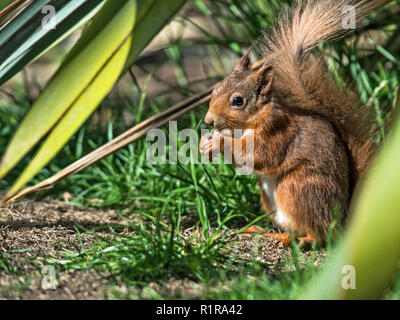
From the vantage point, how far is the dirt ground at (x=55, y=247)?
1.87m

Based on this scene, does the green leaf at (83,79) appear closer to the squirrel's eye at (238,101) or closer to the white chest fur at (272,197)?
the squirrel's eye at (238,101)

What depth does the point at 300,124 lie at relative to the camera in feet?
7.84

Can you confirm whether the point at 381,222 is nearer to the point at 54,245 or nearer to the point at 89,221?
the point at 54,245

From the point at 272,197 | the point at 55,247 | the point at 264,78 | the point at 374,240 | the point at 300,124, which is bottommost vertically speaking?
the point at 374,240

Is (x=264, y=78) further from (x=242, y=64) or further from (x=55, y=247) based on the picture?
(x=55, y=247)

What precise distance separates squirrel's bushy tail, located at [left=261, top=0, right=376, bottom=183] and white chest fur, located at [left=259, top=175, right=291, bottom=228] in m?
0.33

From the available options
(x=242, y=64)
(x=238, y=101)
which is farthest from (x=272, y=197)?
(x=242, y=64)

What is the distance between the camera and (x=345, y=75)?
3.25 metres

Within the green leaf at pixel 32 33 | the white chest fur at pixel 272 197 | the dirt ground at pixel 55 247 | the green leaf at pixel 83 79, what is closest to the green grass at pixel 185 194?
the dirt ground at pixel 55 247

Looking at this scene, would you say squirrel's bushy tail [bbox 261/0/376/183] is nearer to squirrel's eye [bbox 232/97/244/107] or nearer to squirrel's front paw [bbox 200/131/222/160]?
squirrel's eye [bbox 232/97/244/107]

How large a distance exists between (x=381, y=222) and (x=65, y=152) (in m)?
2.58

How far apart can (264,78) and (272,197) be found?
49cm

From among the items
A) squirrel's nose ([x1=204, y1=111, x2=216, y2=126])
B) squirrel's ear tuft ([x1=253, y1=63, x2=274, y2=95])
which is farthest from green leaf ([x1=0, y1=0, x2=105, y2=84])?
squirrel's ear tuft ([x1=253, y1=63, x2=274, y2=95])
